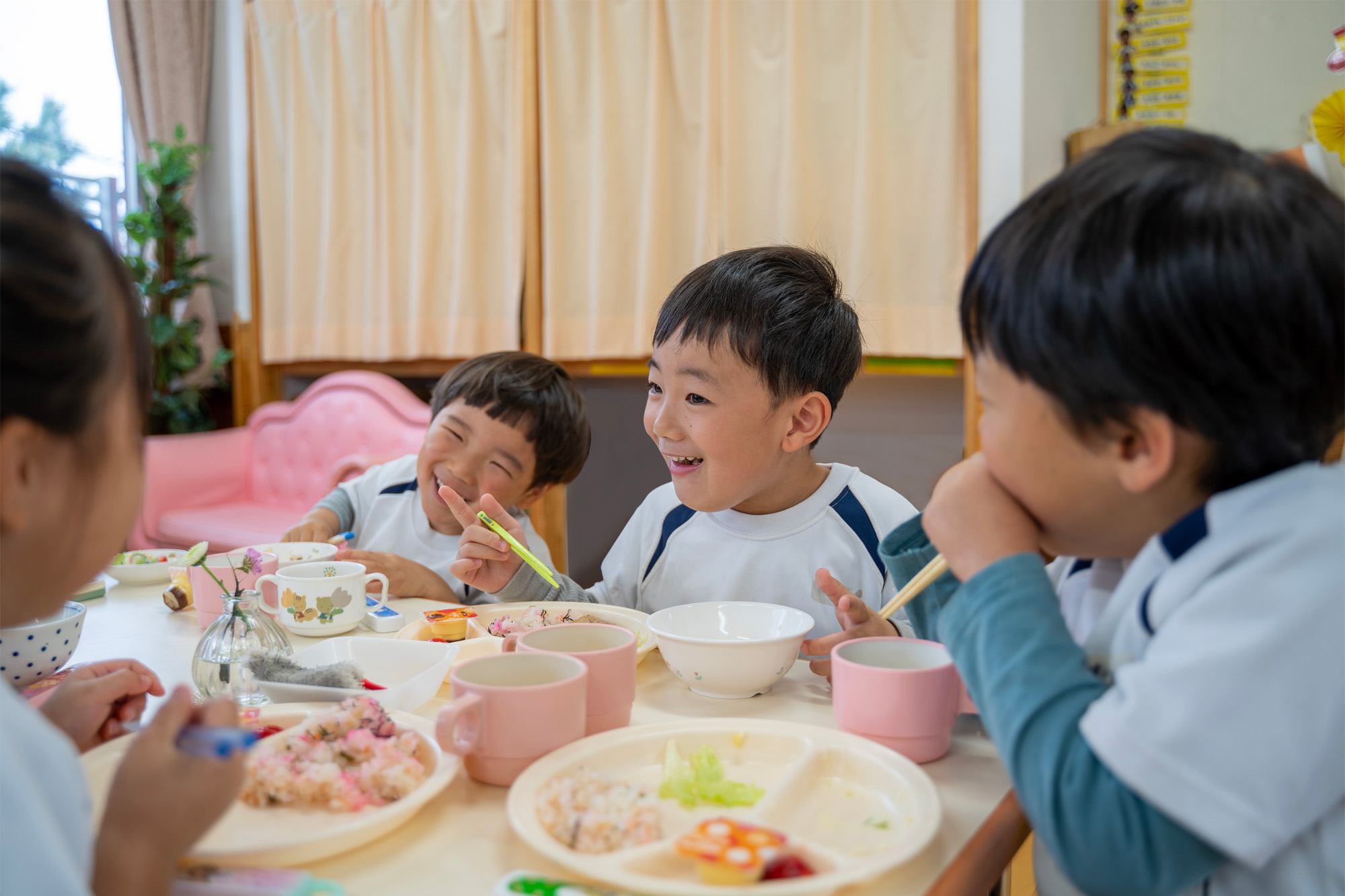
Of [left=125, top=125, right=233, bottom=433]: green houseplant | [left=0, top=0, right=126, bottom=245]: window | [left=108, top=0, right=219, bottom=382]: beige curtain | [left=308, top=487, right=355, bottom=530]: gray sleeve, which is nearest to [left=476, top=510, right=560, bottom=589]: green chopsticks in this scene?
[left=308, top=487, right=355, bottom=530]: gray sleeve

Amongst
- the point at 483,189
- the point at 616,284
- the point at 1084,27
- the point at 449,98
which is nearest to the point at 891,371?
the point at 616,284

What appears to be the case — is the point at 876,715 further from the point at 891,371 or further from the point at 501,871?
the point at 891,371

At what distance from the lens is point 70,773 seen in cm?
47

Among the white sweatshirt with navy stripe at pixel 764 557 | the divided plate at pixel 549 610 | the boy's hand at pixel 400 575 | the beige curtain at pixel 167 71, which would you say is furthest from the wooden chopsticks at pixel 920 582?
the beige curtain at pixel 167 71

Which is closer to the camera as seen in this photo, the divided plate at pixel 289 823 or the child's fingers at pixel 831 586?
the divided plate at pixel 289 823

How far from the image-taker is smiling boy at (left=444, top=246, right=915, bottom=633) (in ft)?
4.10

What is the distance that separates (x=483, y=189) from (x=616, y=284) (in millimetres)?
755

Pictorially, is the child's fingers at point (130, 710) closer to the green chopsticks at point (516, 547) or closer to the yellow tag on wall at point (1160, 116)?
the green chopsticks at point (516, 547)

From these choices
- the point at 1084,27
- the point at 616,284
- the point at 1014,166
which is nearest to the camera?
the point at 1014,166

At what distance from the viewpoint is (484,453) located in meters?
1.66

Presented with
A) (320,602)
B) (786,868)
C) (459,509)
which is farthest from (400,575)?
(786,868)

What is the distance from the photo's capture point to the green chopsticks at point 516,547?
112 centimetres

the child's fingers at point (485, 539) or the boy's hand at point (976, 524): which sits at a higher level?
the boy's hand at point (976, 524)

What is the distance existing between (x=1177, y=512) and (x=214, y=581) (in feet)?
3.44
